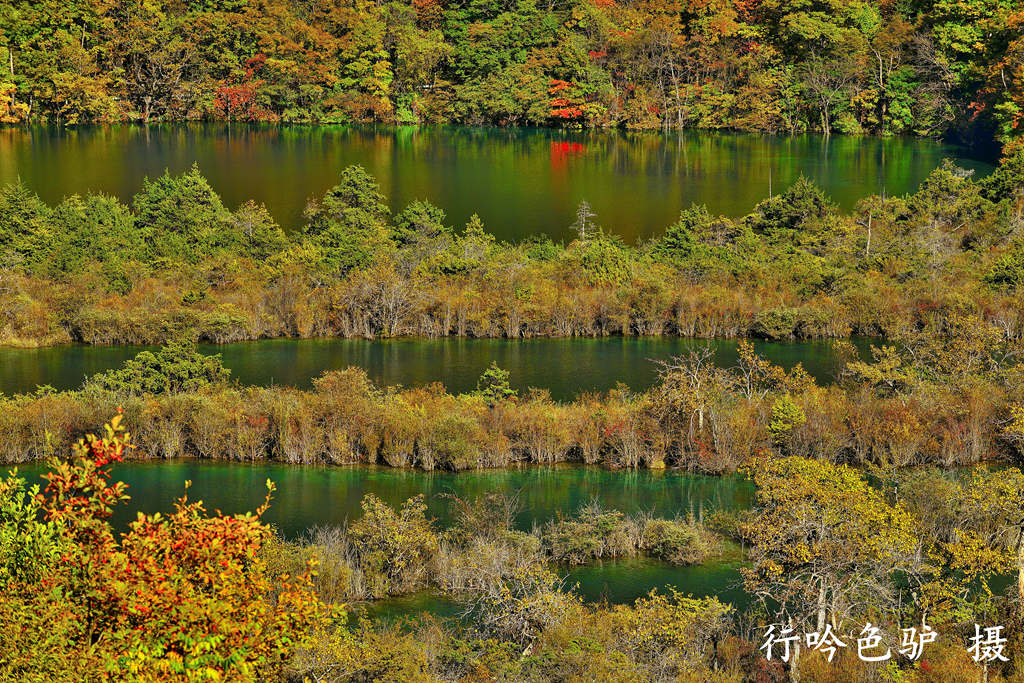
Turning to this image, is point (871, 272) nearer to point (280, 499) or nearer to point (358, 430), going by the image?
point (358, 430)

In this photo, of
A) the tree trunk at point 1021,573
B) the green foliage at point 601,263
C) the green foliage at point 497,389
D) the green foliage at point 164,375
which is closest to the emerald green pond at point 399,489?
the green foliage at point 497,389

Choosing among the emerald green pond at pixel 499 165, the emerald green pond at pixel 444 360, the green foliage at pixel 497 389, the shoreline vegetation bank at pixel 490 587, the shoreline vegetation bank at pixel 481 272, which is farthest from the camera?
the emerald green pond at pixel 499 165

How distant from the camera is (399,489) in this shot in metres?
19.4

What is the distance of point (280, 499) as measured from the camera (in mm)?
18828

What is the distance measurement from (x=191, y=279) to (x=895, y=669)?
23365 millimetres

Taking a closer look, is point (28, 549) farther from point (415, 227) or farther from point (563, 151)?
point (563, 151)

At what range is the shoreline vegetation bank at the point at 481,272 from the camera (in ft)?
94.0

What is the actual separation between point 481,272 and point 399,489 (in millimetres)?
12736

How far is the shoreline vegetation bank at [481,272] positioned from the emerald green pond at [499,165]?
274 inches

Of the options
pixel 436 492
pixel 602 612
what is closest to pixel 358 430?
pixel 436 492

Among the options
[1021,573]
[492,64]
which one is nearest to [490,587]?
[1021,573]

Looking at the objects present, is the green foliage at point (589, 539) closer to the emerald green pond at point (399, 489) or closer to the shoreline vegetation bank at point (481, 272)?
the emerald green pond at point (399, 489)

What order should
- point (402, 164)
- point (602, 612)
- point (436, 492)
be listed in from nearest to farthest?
point (602, 612), point (436, 492), point (402, 164)

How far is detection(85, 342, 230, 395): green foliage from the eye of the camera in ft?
72.5
